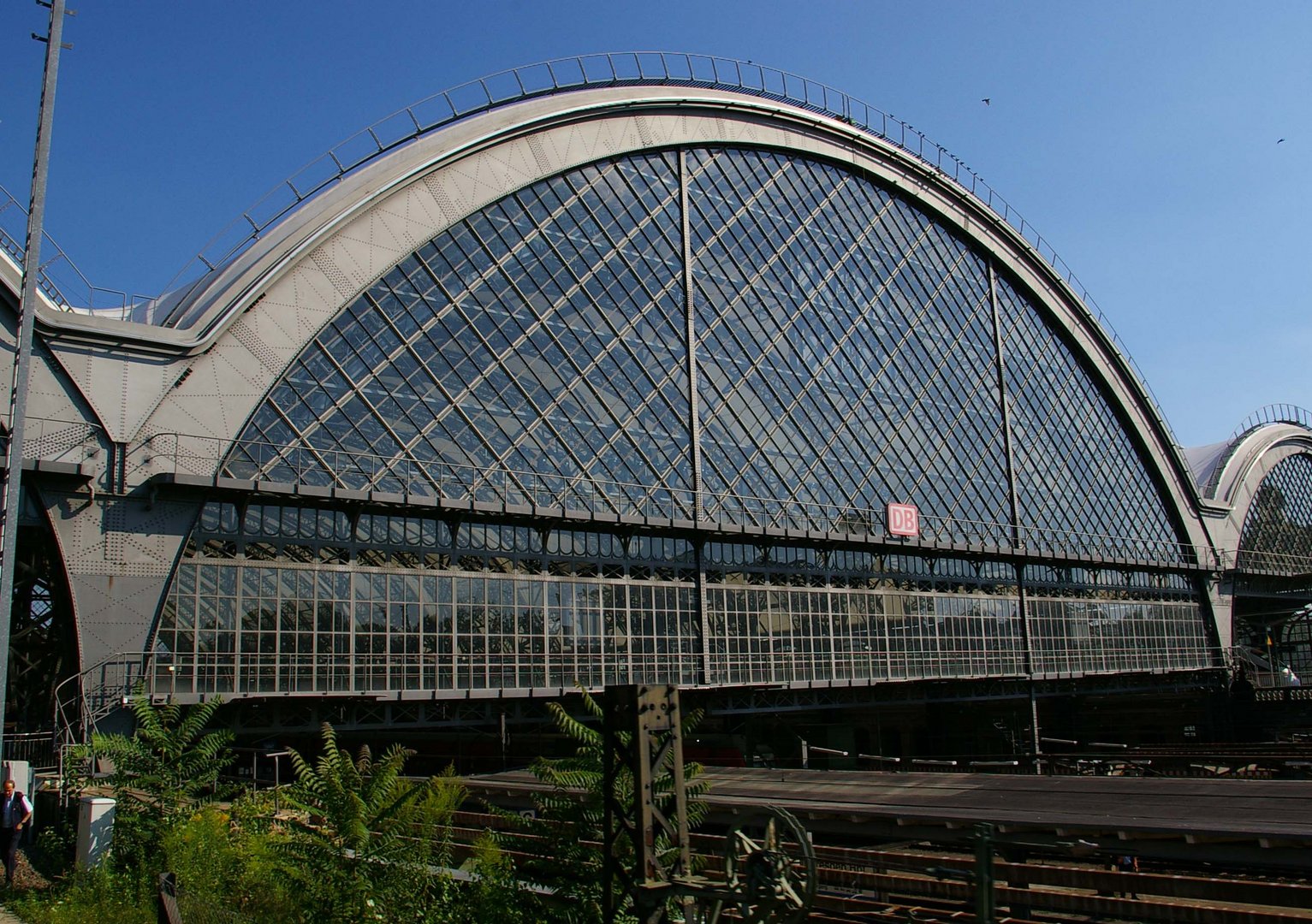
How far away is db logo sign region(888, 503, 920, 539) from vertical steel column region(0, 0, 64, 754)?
38.8m

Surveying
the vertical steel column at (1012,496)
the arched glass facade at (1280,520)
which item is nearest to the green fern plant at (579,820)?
the vertical steel column at (1012,496)

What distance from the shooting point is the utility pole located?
20.1m

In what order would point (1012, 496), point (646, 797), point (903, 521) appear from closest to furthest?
1. point (646, 797)
2. point (903, 521)
3. point (1012, 496)

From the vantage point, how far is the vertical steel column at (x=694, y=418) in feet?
143

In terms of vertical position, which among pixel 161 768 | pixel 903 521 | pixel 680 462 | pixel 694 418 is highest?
pixel 694 418

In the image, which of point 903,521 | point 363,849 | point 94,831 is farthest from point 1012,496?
point 363,849

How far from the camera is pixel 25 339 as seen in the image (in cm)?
2144

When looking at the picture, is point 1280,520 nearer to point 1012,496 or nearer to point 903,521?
point 1012,496

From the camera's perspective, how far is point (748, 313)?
50969mm

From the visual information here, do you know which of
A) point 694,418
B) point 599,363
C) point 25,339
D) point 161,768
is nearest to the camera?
point 161,768

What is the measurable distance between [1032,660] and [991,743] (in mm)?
7265

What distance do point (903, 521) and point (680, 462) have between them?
13.8 m

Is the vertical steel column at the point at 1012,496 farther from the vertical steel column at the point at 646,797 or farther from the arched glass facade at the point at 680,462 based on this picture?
the vertical steel column at the point at 646,797

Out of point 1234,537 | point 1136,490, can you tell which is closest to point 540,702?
point 1136,490
